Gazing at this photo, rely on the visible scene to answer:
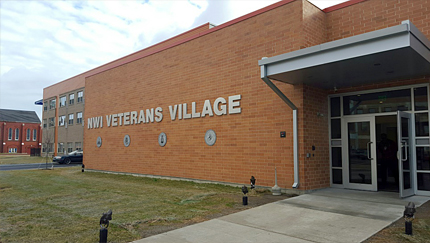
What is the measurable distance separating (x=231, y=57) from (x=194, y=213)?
685cm

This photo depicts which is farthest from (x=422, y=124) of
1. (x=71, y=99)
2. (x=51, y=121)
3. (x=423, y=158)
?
(x=51, y=121)

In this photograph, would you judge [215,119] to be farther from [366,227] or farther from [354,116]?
[366,227]

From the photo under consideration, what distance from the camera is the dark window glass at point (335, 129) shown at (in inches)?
433

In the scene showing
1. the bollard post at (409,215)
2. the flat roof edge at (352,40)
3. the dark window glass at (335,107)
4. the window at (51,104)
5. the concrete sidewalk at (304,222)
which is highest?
the window at (51,104)

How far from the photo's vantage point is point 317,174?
10531mm

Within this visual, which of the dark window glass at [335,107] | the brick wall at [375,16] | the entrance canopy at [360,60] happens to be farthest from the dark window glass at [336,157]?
the brick wall at [375,16]

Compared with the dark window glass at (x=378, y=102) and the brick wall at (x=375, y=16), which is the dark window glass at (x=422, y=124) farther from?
the brick wall at (x=375, y=16)

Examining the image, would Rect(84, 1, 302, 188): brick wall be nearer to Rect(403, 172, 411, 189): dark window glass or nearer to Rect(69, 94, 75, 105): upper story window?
Rect(403, 172, 411, 189): dark window glass

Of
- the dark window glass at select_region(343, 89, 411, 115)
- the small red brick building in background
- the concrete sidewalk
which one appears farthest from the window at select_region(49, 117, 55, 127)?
the concrete sidewalk

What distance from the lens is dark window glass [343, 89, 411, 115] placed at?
31.3ft

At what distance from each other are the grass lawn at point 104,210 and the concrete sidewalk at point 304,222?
65cm

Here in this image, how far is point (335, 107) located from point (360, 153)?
1728 mm

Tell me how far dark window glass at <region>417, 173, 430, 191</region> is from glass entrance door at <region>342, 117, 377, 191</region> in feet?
3.89

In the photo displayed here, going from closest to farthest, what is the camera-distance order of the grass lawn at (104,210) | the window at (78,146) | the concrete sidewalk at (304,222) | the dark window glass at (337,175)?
the concrete sidewalk at (304,222) → the grass lawn at (104,210) → the dark window glass at (337,175) → the window at (78,146)
